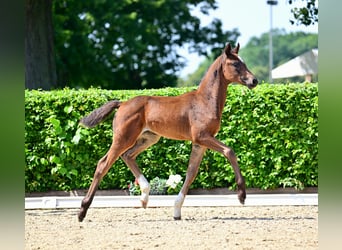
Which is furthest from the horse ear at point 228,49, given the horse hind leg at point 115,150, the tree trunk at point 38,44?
the tree trunk at point 38,44

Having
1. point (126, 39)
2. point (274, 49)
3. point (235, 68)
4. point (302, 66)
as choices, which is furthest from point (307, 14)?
point (274, 49)

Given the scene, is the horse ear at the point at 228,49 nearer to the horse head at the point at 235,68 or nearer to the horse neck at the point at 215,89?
the horse head at the point at 235,68

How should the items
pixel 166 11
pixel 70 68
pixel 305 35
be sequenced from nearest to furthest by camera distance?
pixel 70 68, pixel 166 11, pixel 305 35

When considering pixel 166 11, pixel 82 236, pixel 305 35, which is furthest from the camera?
pixel 305 35

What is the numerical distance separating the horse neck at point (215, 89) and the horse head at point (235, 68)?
131 mm

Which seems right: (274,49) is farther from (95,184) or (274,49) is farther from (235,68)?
(95,184)

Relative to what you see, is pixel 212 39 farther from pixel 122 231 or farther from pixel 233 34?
pixel 122 231

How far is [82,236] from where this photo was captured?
686 centimetres

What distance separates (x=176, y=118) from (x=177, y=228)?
4.84 feet

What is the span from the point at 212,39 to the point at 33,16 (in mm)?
15006

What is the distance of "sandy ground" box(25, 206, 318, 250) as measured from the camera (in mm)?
6117

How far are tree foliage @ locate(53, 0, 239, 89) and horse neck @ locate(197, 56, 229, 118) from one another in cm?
1567

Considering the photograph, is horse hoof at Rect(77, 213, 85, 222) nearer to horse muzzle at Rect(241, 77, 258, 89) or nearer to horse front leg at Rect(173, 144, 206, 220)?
horse front leg at Rect(173, 144, 206, 220)
